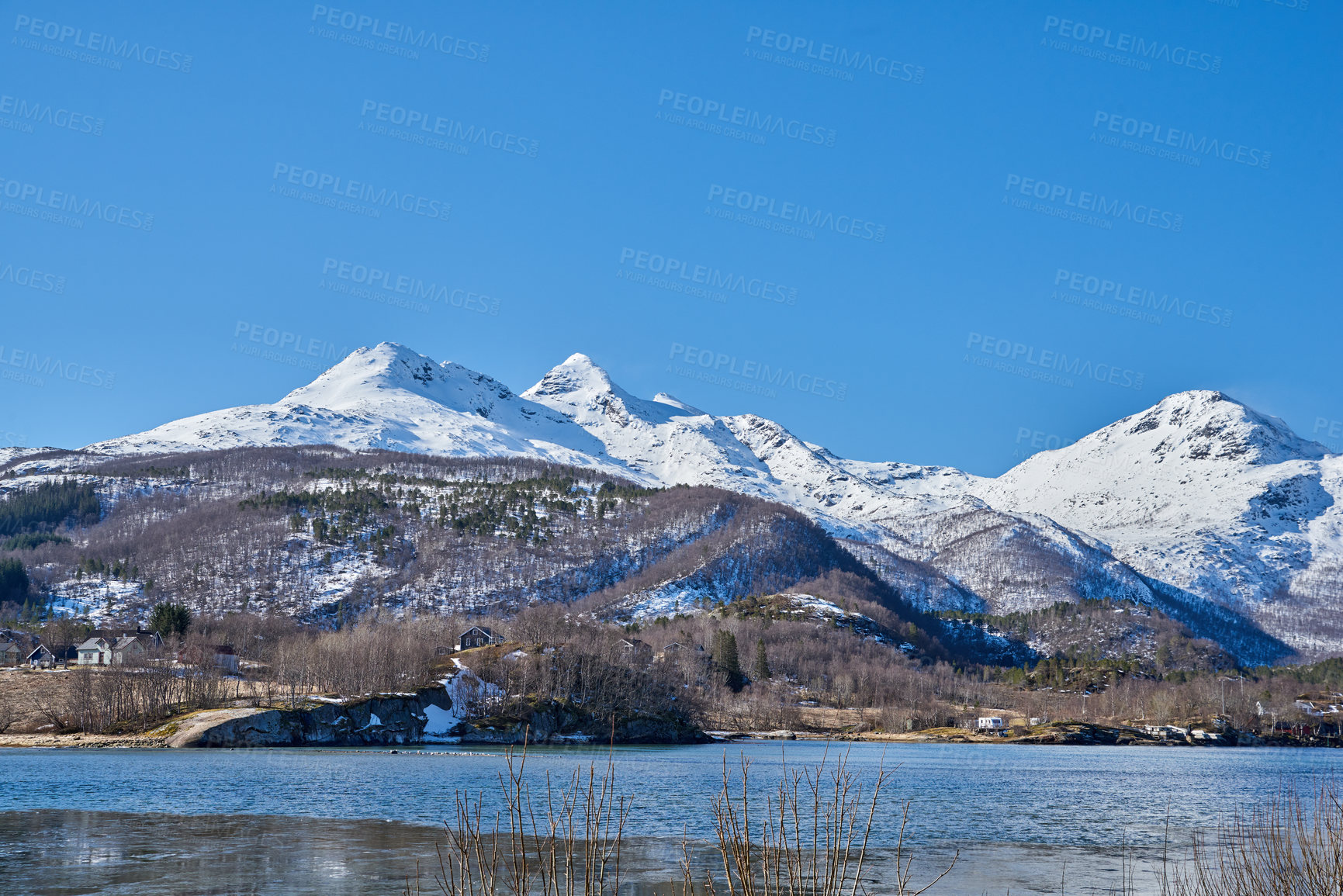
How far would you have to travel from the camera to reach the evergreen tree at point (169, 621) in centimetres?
16312

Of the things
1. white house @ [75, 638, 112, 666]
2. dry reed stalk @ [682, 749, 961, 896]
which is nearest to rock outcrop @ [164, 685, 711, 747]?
white house @ [75, 638, 112, 666]

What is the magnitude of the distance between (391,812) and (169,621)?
5035 inches

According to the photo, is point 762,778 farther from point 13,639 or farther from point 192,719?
point 13,639

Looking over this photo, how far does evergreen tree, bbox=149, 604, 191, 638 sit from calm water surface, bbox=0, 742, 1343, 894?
6560 cm

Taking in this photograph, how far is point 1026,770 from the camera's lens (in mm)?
99875

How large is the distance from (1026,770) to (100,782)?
7609 cm

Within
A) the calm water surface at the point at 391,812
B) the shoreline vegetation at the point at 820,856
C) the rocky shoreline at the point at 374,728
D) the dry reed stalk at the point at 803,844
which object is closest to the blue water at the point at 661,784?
the calm water surface at the point at 391,812

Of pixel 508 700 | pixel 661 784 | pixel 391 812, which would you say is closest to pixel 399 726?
pixel 508 700

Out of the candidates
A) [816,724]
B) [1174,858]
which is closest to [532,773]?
[1174,858]

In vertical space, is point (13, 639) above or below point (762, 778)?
above

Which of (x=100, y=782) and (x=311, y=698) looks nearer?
(x=100, y=782)

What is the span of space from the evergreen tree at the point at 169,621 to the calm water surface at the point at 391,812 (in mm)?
65597

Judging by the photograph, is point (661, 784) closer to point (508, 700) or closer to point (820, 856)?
point (820, 856)

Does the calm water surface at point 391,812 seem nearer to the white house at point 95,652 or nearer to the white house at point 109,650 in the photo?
the white house at point 109,650
